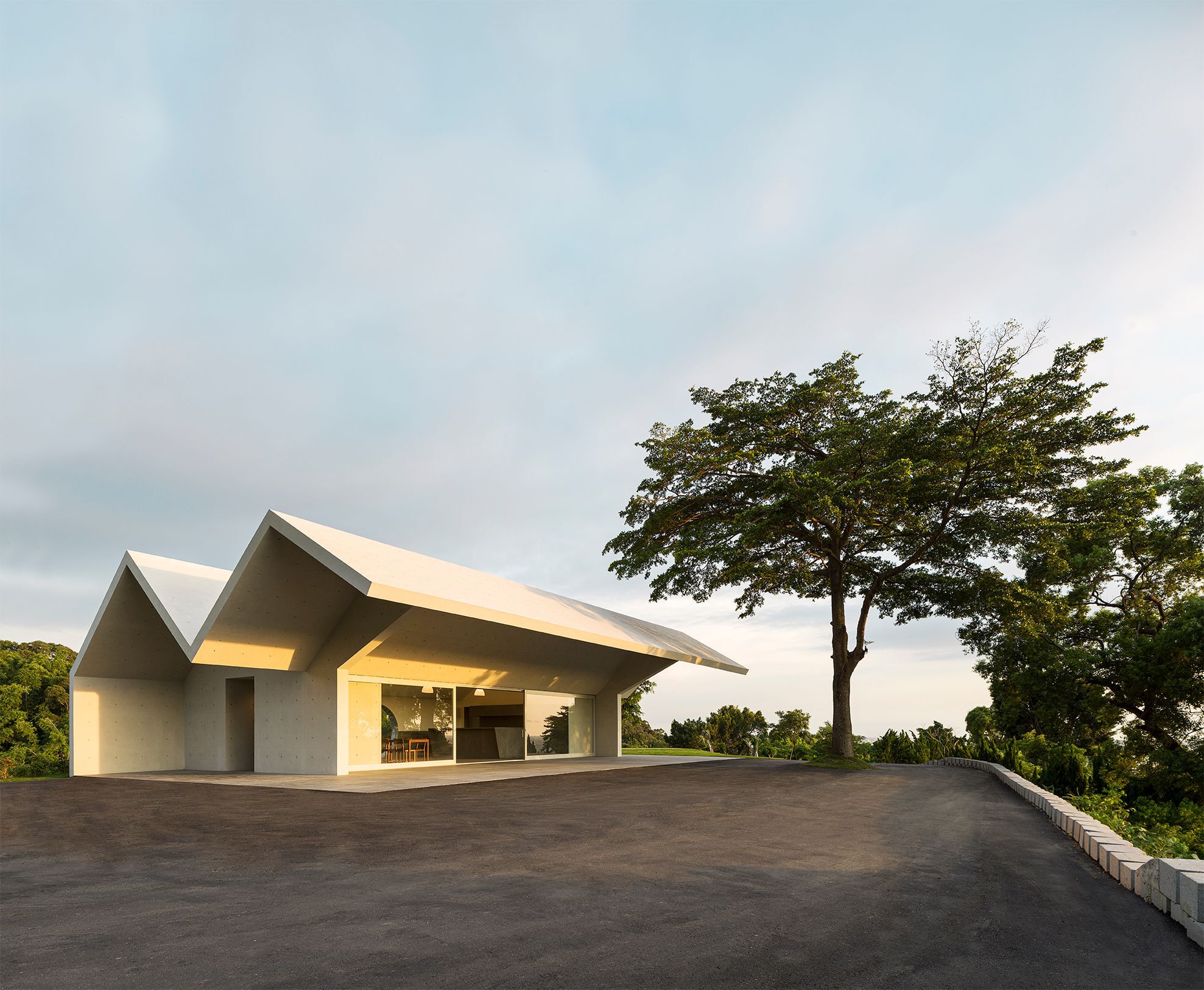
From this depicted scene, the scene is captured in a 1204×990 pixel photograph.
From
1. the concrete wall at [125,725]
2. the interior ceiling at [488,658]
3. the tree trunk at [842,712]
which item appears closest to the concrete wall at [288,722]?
the interior ceiling at [488,658]

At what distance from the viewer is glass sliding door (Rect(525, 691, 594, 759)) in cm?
2492

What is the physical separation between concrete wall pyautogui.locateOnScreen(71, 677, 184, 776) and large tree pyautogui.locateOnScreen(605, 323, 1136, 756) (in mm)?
13972

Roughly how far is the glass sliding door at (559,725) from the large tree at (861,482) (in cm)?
467

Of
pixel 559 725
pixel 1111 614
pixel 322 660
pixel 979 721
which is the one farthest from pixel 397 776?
pixel 979 721

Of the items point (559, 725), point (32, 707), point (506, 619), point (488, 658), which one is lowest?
point (559, 725)

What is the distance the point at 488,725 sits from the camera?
23.4 m

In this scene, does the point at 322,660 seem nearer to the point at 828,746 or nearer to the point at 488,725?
the point at 488,725

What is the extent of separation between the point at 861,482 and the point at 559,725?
1207cm

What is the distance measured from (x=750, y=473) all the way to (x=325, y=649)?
13823 mm

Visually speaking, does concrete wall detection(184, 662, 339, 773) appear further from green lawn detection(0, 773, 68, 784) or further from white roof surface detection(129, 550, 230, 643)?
green lawn detection(0, 773, 68, 784)

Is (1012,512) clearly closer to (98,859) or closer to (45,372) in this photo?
(98,859)

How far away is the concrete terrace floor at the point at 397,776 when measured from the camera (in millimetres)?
15469

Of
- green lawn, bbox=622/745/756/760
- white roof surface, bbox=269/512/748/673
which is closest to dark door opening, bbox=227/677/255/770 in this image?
white roof surface, bbox=269/512/748/673

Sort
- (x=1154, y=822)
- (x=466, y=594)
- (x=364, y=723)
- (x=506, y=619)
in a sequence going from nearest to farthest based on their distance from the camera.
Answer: (x=506, y=619)
(x=466, y=594)
(x=364, y=723)
(x=1154, y=822)
